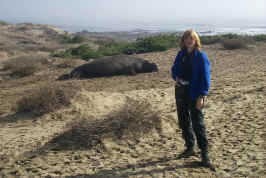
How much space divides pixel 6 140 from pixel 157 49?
11.4m

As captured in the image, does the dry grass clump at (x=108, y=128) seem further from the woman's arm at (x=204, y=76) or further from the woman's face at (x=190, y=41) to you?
the woman's face at (x=190, y=41)

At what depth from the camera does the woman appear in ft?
11.2

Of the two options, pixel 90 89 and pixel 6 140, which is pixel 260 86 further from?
pixel 6 140

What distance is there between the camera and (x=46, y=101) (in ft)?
19.8

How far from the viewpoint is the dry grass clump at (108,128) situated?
4.43 meters

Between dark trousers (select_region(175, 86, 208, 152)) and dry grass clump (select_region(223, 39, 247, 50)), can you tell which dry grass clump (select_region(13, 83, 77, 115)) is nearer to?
dark trousers (select_region(175, 86, 208, 152))

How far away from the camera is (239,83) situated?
7.86 meters

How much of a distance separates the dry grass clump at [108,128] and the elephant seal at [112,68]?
5248 millimetres

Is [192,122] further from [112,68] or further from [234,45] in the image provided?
[234,45]

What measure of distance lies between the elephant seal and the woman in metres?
6.35

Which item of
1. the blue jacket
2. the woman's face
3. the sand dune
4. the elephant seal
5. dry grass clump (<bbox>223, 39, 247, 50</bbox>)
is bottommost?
the sand dune

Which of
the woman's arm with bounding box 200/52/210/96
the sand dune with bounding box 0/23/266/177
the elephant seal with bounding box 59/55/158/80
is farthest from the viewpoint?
the elephant seal with bounding box 59/55/158/80

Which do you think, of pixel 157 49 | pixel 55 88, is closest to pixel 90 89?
pixel 55 88

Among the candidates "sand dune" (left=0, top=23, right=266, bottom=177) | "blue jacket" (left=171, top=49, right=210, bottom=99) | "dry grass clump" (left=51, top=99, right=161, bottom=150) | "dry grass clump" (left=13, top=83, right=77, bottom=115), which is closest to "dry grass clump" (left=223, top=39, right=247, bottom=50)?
"sand dune" (left=0, top=23, right=266, bottom=177)
